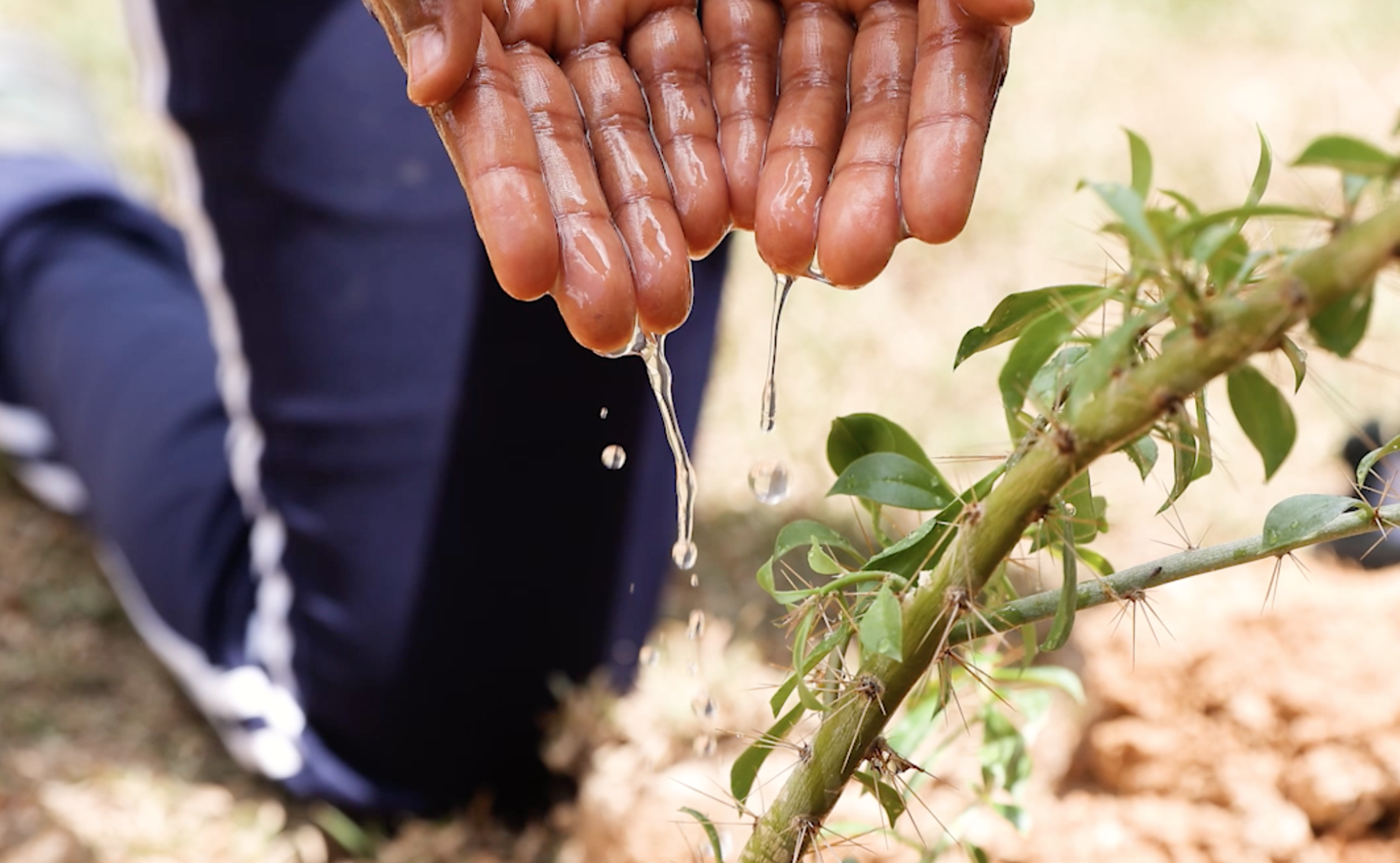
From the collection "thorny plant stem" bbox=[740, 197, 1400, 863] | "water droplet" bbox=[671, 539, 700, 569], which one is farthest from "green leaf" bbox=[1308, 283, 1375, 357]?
"water droplet" bbox=[671, 539, 700, 569]

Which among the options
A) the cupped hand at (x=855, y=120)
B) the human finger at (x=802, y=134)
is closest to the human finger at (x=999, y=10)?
the cupped hand at (x=855, y=120)

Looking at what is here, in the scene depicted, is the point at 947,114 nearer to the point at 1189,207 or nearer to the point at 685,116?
the point at 685,116

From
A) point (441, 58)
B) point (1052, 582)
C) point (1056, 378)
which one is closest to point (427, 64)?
point (441, 58)

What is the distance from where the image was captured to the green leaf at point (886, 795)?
27.4 inches

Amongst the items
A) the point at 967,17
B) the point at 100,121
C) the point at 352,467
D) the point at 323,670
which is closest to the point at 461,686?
the point at 323,670

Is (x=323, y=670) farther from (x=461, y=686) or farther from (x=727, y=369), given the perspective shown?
(x=727, y=369)

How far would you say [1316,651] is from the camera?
1.32 meters

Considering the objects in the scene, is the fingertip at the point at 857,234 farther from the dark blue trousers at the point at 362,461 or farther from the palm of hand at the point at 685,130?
the dark blue trousers at the point at 362,461

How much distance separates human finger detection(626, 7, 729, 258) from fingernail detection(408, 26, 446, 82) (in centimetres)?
22

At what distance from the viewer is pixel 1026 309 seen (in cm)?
64

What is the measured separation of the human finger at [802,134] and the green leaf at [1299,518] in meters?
0.46

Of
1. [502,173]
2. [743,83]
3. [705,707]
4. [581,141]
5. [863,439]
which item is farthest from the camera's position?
[705,707]

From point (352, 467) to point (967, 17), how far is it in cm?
109

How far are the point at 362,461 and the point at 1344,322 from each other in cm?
145
